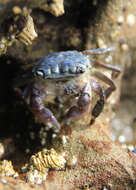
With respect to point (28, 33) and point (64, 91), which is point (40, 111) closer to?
point (64, 91)

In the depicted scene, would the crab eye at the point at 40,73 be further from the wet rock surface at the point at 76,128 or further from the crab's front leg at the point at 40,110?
the wet rock surface at the point at 76,128

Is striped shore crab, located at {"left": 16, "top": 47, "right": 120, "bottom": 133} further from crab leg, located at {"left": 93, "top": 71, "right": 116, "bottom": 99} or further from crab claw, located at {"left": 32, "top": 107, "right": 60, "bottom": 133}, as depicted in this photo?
crab leg, located at {"left": 93, "top": 71, "right": 116, "bottom": 99}

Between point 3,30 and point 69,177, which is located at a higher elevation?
point 3,30

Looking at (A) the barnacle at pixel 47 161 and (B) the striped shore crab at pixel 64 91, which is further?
(B) the striped shore crab at pixel 64 91

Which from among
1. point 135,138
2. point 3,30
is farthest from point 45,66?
point 135,138

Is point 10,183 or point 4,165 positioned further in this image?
point 4,165

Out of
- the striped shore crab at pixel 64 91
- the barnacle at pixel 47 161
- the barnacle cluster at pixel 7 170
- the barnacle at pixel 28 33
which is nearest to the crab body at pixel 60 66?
the striped shore crab at pixel 64 91

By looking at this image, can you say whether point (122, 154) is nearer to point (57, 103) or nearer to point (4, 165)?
point (57, 103)
